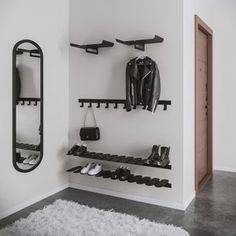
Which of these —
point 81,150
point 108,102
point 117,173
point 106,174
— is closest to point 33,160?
point 81,150

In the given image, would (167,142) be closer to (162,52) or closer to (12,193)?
(162,52)

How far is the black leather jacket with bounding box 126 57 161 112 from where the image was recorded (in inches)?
115

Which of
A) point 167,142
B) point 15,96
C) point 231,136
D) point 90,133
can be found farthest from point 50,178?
point 231,136

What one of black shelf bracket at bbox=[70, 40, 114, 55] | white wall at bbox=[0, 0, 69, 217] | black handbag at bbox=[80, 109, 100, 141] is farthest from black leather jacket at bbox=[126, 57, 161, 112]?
white wall at bbox=[0, 0, 69, 217]

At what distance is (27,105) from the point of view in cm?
309

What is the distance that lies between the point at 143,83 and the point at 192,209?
1.42m

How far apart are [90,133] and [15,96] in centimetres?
96

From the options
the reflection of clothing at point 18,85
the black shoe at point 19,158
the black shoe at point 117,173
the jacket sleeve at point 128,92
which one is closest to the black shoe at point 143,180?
the black shoe at point 117,173

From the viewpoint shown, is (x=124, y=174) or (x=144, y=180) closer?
(x=144, y=180)

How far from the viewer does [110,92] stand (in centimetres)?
335

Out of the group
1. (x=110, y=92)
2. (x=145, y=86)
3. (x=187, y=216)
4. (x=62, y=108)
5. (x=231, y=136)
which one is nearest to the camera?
(x=187, y=216)

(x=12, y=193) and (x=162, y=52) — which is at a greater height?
(x=162, y=52)

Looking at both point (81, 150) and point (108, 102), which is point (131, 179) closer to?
point (81, 150)

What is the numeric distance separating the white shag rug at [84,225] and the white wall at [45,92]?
1.30 feet
